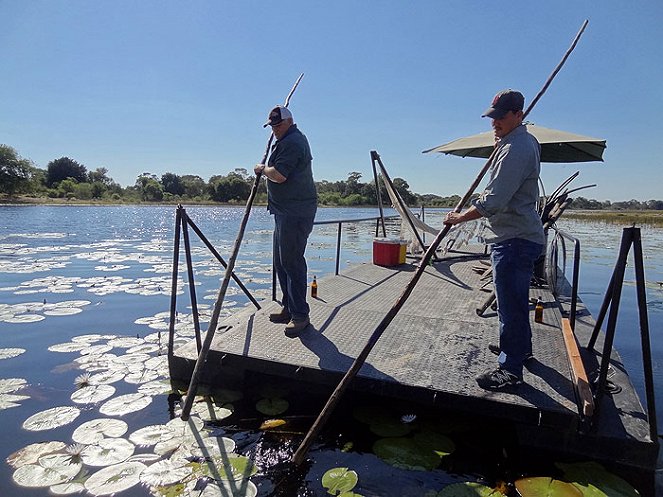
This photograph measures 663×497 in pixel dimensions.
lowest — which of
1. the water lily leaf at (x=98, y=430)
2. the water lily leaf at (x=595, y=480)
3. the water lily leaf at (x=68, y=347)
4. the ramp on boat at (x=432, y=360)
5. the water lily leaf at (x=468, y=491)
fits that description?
the water lily leaf at (x=68, y=347)

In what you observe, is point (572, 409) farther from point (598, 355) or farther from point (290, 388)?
point (290, 388)

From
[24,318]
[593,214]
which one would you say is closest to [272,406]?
[24,318]

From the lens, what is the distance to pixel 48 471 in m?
2.51

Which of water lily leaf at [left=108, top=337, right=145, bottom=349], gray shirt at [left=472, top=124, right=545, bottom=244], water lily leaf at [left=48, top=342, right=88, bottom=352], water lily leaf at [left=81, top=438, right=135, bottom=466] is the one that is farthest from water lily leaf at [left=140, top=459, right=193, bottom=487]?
water lily leaf at [left=48, top=342, right=88, bottom=352]

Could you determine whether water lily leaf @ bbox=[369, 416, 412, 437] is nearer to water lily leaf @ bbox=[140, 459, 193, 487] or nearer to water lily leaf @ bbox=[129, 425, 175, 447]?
water lily leaf @ bbox=[140, 459, 193, 487]

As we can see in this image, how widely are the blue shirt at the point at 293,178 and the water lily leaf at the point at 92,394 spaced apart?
81.2 inches

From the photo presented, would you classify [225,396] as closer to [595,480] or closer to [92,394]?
[92,394]

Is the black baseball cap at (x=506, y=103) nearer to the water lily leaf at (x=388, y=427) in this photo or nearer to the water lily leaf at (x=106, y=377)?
the water lily leaf at (x=388, y=427)

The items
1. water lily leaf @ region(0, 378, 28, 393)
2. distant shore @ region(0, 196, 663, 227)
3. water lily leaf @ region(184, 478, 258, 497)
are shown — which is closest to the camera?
water lily leaf @ region(184, 478, 258, 497)

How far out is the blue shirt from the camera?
337 centimetres

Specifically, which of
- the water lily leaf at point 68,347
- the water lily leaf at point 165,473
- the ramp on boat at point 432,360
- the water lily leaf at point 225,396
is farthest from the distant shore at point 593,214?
the water lily leaf at point 165,473

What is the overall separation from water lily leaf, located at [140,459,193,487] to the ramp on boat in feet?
2.82

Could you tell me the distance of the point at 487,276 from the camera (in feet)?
20.0

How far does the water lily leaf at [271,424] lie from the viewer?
301 cm
